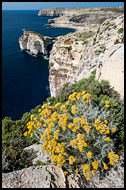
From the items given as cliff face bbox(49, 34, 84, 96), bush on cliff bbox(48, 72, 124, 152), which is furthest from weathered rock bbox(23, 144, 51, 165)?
cliff face bbox(49, 34, 84, 96)

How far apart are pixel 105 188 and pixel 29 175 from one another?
272 centimetres

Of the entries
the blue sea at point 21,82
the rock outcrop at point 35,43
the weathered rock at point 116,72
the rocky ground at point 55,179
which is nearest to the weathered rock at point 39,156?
the rocky ground at point 55,179

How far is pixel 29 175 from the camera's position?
446cm

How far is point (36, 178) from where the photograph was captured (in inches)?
170

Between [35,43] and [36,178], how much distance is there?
6490cm

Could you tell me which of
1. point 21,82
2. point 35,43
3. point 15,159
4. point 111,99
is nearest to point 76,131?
point 111,99

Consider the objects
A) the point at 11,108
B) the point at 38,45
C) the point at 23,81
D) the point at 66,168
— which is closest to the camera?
the point at 66,168

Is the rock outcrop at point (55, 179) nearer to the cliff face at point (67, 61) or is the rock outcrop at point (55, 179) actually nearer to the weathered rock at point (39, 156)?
the weathered rock at point (39, 156)

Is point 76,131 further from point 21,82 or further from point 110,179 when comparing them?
point 21,82

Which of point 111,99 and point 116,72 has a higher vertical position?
point 116,72

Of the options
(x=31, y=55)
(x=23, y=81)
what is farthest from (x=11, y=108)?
(x=31, y=55)

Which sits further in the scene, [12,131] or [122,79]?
[12,131]

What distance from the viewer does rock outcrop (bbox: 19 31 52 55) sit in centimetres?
6131

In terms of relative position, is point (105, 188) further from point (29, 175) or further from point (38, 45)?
point (38, 45)
